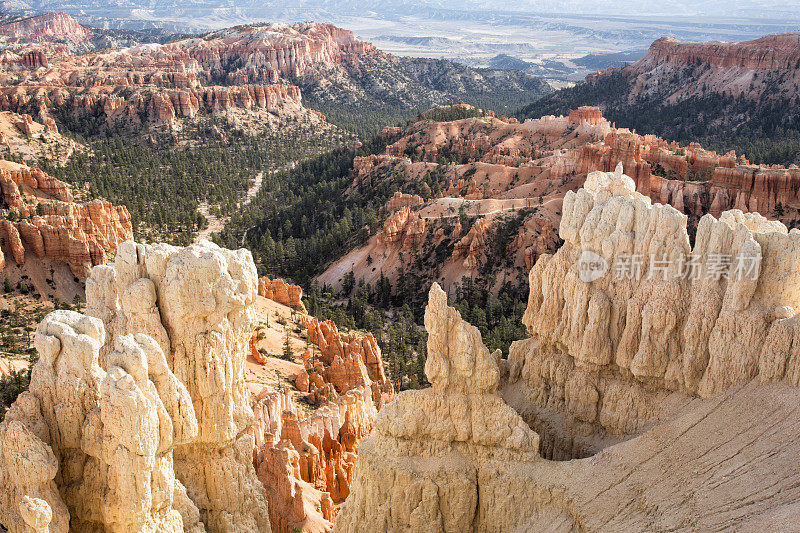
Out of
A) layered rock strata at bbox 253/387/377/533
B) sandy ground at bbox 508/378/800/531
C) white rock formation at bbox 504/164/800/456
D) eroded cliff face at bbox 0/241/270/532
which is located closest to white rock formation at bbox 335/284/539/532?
sandy ground at bbox 508/378/800/531

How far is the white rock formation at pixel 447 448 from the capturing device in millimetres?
19922

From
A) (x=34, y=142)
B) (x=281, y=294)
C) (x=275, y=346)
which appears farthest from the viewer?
(x=34, y=142)

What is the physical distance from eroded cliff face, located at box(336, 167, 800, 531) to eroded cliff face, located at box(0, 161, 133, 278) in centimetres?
4450

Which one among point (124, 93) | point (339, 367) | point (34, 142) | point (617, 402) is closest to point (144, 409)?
point (617, 402)

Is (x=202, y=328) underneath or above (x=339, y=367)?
above

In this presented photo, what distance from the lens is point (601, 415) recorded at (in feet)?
70.4

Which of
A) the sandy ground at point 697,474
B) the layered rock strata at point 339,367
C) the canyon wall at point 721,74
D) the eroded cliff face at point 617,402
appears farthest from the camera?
the canyon wall at point 721,74

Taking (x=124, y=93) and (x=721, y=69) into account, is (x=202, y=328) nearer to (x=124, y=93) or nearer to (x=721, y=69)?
(x=124, y=93)

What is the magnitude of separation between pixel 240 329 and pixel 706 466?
12393 mm

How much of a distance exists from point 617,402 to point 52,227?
5020 cm

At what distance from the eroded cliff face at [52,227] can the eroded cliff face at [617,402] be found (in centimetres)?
4450

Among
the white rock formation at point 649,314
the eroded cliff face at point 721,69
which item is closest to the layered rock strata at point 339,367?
the white rock formation at point 649,314

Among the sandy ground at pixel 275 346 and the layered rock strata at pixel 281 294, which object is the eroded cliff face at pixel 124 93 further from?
the sandy ground at pixel 275 346

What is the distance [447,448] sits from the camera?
2042 cm
